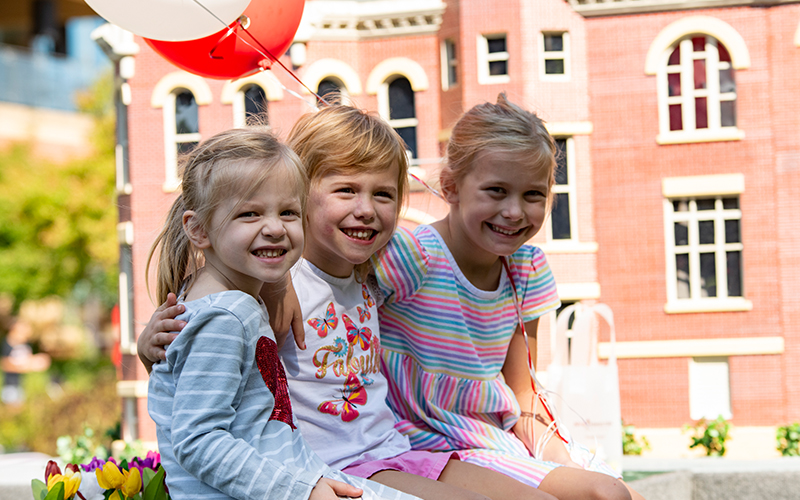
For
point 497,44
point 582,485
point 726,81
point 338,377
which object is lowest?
point 582,485

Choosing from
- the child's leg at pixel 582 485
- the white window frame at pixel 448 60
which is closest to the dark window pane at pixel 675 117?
the white window frame at pixel 448 60

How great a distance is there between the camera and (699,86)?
4828mm

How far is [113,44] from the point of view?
208 inches

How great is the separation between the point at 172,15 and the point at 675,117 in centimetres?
361

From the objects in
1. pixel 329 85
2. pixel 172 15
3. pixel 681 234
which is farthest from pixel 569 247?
pixel 172 15

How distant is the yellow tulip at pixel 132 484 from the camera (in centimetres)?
187

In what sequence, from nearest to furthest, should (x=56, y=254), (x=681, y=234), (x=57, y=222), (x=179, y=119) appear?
(x=681, y=234) < (x=179, y=119) < (x=57, y=222) < (x=56, y=254)

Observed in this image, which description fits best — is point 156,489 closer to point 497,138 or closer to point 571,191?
point 497,138

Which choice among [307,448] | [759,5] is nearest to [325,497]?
[307,448]

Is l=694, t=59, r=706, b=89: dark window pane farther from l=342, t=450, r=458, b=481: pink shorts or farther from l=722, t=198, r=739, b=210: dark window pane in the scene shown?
l=342, t=450, r=458, b=481: pink shorts

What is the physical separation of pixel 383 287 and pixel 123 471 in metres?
0.83

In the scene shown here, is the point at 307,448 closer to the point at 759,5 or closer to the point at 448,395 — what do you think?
the point at 448,395

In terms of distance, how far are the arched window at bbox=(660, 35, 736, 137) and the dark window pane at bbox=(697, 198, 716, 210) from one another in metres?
0.45

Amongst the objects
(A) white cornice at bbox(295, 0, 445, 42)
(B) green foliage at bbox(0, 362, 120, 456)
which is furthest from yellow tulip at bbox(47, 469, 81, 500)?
(B) green foliage at bbox(0, 362, 120, 456)
